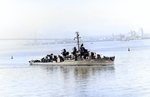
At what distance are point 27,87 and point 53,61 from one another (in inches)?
991

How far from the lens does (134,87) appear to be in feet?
81.3

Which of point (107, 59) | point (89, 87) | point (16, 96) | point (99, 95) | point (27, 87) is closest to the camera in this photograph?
point (99, 95)

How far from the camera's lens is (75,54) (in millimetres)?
49625

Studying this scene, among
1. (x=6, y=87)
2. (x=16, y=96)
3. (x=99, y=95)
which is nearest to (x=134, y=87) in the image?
(x=99, y=95)

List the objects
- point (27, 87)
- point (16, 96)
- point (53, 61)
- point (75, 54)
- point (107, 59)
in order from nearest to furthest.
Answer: point (16, 96) → point (27, 87) → point (107, 59) → point (75, 54) → point (53, 61)

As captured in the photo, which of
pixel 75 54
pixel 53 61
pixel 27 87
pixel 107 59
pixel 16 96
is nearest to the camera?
pixel 16 96

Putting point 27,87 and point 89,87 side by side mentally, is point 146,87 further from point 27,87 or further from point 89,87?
point 27,87

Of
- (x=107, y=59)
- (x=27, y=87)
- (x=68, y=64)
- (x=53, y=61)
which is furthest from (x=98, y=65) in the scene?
(x=27, y=87)

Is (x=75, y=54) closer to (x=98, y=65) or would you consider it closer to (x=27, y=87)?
(x=98, y=65)

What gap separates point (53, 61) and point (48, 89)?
88.9 ft

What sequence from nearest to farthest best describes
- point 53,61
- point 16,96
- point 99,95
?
point 99,95 < point 16,96 < point 53,61

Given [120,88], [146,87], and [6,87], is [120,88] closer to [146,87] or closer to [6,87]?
[146,87]

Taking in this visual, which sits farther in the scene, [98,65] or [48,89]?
Result: [98,65]

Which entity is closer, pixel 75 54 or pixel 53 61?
pixel 75 54
